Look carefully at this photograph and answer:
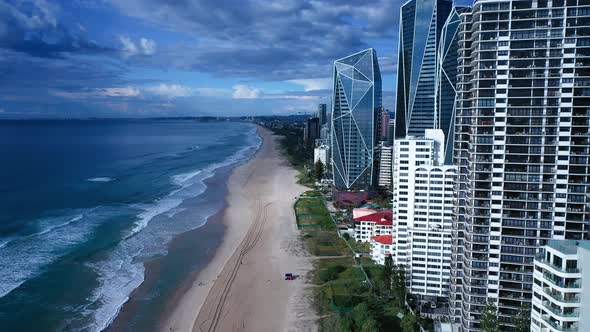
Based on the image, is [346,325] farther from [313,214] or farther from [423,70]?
[423,70]

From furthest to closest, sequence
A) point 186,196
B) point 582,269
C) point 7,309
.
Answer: point 186,196, point 7,309, point 582,269

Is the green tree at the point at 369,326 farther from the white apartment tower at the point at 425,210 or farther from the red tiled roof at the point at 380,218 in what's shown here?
the red tiled roof at the point at 380,218

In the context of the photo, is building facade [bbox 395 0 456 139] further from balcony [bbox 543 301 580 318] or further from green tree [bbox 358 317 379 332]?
balcony [bbox 543 301 580 318]

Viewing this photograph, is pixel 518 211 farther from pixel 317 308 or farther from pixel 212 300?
pixel 212 300

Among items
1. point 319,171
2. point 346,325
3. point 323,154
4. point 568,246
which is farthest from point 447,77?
point 568,246

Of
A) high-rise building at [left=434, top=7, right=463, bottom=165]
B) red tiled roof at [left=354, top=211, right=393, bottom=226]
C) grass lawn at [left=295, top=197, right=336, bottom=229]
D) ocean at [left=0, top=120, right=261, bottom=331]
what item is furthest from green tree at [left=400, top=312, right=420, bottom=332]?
high-rise building at [left=434, top=7, right=463, bottom=165]

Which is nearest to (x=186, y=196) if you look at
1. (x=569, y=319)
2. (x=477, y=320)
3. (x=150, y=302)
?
(x=150, y=302)
